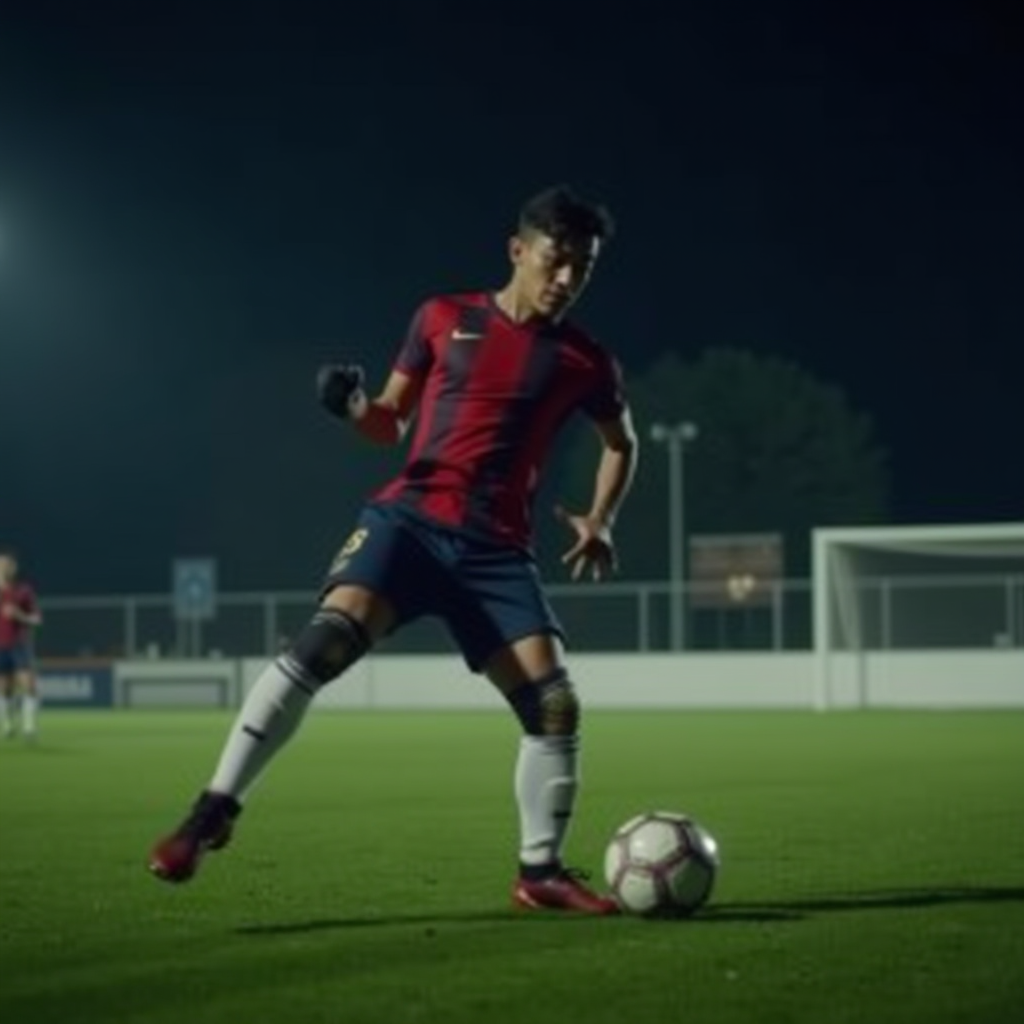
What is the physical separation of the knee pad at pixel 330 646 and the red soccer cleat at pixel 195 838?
524mm

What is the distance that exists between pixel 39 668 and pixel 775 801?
1314 inches

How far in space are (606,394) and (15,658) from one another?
1959 centimetres

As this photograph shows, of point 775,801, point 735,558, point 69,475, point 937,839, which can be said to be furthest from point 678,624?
point 69,475

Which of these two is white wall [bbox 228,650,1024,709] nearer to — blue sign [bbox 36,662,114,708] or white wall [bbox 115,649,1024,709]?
white wall [bbox 115,649,1024,709]

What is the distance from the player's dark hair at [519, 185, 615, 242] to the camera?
323 inches

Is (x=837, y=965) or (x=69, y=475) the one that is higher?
(x=69, y=475)

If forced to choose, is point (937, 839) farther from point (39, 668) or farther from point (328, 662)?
point (39, 668)

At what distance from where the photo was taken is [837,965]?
6672 mm

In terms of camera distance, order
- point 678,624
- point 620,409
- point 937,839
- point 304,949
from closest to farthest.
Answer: point 304,949, point 620,409, point 937,839, point 678,624

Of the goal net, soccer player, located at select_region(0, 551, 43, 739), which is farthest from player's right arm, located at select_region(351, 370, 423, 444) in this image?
the goal net

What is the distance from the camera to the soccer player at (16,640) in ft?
86.9

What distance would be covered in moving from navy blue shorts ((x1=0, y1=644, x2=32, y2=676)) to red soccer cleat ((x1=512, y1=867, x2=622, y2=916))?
64.0 feet

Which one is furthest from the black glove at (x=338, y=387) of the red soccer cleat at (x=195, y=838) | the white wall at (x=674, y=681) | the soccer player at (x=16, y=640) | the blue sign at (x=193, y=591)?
the blue sign at (x=193, y=591)

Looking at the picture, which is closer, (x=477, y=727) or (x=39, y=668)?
(x=477, y=727)
